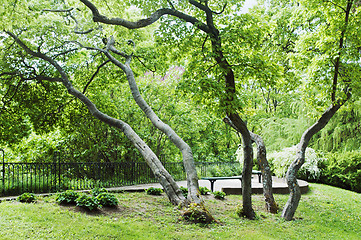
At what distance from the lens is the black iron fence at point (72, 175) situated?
364 inches

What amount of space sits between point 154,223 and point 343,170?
1107 cm

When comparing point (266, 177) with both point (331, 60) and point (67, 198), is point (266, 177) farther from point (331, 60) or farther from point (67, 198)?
point (67, 198)

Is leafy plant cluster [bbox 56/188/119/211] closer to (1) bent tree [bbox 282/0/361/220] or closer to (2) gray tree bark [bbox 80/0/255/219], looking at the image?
(2) gray tree bark [bbox 80/0/255/219]

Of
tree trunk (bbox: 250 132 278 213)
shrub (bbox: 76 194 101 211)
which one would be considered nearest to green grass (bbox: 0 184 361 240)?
shrub (bbox: 76 194 101 211)

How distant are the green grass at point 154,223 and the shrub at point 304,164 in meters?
5.28

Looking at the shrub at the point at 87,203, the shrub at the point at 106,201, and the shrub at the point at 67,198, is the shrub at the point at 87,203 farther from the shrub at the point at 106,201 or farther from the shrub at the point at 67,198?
the shrub at the point at 67,198

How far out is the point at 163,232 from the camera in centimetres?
577

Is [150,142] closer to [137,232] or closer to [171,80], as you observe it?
[171,80]

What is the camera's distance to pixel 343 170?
1363 cm

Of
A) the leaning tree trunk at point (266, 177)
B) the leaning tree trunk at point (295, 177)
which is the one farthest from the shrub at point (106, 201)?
the leaning tree trunk at point (295, 177)

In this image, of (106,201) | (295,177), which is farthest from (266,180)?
(106,201)

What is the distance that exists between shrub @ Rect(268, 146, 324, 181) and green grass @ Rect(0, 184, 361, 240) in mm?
5278

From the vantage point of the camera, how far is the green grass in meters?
5.38

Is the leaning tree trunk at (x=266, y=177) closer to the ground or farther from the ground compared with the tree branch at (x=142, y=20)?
closer to the ground
